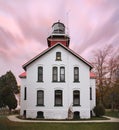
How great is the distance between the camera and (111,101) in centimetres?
5272

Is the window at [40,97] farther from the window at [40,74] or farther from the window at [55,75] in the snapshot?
the window at [55,75]

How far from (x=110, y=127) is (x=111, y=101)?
Answer: 1073 inches

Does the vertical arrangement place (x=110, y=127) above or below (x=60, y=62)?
below

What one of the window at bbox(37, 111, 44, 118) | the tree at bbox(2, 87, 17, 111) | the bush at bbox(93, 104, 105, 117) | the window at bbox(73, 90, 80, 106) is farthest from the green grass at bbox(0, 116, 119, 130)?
the tree at bbox(2, 87, 17, 111)

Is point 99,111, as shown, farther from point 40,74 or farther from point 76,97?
point 40,74

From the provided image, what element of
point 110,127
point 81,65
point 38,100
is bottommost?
point 110,127

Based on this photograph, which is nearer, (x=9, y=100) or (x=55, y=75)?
(x=55, y=75)

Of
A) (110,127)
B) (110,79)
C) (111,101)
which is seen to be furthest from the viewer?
(111,101)

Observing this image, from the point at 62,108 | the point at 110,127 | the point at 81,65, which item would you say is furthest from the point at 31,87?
the point at 110,127

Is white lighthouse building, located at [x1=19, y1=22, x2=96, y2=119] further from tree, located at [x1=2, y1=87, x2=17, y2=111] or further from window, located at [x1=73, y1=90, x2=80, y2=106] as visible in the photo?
tree, located at [x1=2, y1=87, x2=17, y2=111]

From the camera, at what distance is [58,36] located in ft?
129

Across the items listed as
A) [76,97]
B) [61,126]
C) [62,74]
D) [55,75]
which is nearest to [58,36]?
[62,74]

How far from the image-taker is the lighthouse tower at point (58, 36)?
39000 mm

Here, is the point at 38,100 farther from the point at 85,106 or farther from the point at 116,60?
the point at 116,60
